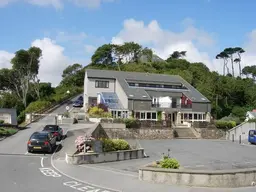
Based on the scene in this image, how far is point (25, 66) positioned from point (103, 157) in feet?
189

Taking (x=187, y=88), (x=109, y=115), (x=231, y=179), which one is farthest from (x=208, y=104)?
(x=231, y=179)

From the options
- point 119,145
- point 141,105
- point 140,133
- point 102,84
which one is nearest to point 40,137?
point 119,145

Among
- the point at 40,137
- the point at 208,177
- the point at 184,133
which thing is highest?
the point at 40,137

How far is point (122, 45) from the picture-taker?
97188 mm

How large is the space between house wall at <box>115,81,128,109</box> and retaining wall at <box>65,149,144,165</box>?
24.6 m

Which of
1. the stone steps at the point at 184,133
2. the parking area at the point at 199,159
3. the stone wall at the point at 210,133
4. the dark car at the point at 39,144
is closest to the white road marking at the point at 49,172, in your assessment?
the parking area at the point at 199,159

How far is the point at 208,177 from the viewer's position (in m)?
13.4

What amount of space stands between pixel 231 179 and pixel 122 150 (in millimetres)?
10270

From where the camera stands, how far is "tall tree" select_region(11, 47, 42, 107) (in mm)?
72812

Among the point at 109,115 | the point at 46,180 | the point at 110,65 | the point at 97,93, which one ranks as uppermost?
the point at 110,65

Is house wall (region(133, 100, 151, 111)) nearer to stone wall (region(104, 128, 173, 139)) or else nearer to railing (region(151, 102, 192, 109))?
railing (region(151, 102, 192, 109))

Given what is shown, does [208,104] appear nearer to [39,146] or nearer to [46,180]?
[39,146]

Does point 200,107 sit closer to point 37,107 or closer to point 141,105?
point 141,105

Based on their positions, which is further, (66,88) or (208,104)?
(66,88)
